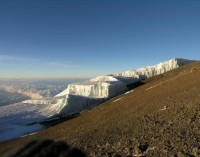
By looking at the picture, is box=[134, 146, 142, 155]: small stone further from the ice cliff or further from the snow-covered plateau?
the ice cliff

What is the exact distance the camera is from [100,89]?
110500 millimetres

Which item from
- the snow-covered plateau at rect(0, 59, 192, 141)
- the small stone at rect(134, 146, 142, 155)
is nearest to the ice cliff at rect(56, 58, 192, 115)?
the snow-covered plateau at rect(0, 59, 192, 141)

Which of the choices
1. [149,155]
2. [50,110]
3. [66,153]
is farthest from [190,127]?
[50,110]

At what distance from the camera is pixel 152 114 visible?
74.8 ft

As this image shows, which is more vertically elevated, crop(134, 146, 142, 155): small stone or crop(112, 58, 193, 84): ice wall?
crop(112, 58, 193, 84): ice wall

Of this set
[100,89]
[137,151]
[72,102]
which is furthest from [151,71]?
[137,151]

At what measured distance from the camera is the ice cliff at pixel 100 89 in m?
93.2

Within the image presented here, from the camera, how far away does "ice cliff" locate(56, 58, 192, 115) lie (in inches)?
3671

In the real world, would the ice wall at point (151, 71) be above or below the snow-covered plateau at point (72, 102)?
above

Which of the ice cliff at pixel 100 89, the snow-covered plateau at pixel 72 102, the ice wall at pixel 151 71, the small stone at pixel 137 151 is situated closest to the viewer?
the small stone at pixel 137 151

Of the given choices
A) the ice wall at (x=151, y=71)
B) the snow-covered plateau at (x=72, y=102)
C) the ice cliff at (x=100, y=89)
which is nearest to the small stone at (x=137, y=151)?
the snow-covered plateau at (x=72, y=102)

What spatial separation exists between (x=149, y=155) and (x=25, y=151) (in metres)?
11.6

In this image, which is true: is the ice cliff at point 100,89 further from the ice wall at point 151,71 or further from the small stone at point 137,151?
the small stone at point 137,151

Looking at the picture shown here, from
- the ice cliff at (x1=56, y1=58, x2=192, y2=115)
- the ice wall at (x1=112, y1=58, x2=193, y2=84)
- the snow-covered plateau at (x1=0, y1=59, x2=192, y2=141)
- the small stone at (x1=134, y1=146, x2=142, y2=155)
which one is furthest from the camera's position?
the ice wall at (x1=112, y1=58, x2=193, y2=84)
